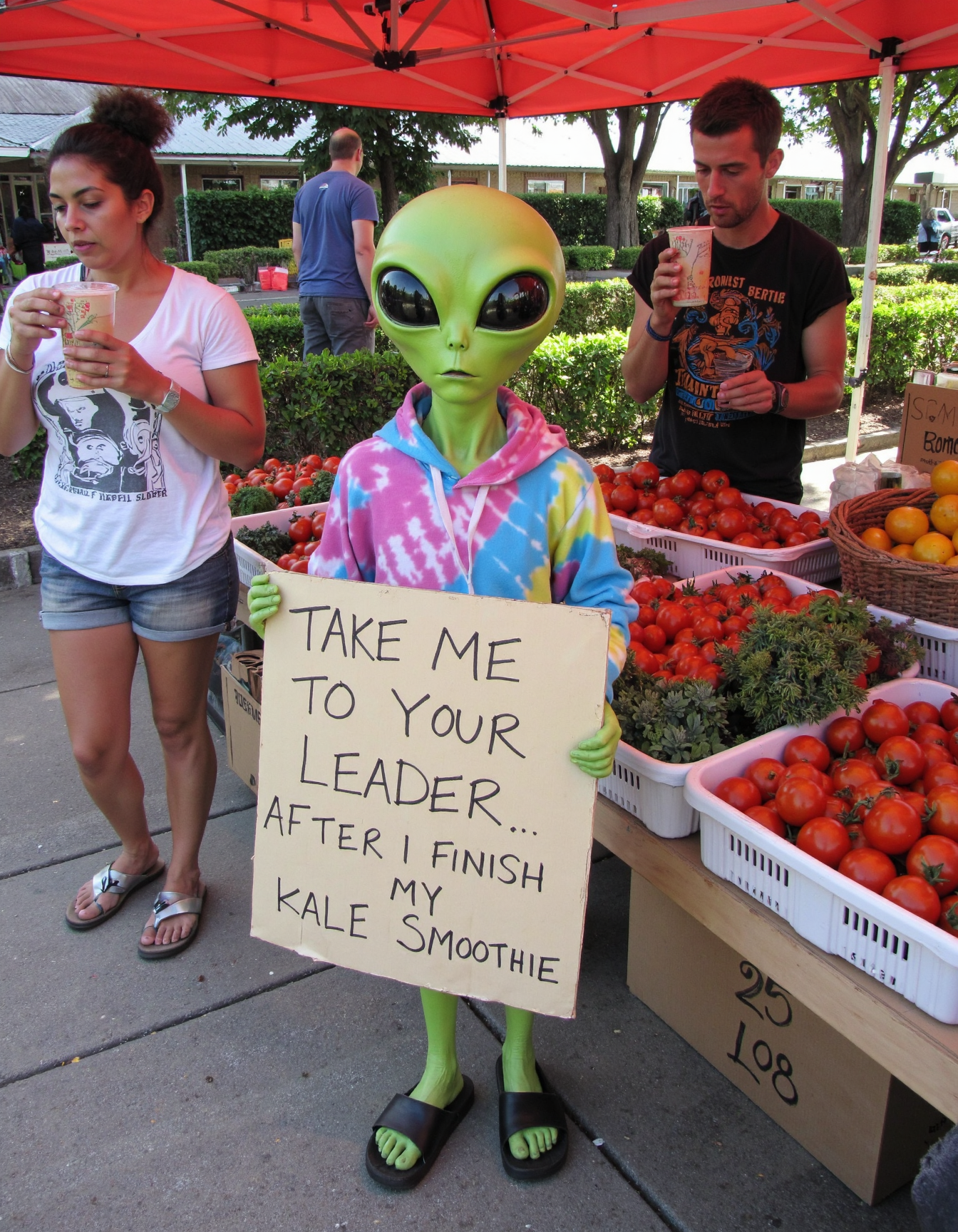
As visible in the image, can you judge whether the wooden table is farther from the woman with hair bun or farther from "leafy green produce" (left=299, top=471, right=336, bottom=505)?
"leafy green produce" (left=299, top=471, right=336, bottom=505)

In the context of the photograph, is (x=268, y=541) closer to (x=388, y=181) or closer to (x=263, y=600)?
(x=263, y=600)

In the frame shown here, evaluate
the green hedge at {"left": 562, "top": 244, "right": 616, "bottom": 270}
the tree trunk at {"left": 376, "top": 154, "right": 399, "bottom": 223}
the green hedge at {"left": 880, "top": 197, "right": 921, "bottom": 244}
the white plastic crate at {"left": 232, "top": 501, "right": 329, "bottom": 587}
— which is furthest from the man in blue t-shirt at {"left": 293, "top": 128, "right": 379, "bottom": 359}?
the green hedge at {"left": 880, "top": 197, "right": 921, "bottom": 244}

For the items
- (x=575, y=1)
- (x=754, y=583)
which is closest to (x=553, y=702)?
(x=754, y=583)

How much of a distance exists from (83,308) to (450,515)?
956 mm

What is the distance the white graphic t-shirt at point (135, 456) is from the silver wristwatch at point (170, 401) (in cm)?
9

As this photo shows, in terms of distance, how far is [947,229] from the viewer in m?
38.0

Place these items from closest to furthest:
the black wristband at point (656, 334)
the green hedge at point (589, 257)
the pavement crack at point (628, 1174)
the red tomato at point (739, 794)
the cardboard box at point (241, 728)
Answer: the red tomato at point (739, 794) < the pavement crack at point (628, 1174) < the black wristband at point (656, 334) < the cardboard box at point (241, 728) < the green hedge at point (589, 257)

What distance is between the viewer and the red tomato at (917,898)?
1.44 metres

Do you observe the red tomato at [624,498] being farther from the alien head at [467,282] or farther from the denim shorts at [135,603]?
the alien head at [467,282]

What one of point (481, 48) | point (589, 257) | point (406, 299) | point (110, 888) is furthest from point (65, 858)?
point (589, 257)

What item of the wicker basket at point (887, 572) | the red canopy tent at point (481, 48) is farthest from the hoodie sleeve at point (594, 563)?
the red canopy tent at point (481, 48)

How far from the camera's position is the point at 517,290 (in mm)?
1492

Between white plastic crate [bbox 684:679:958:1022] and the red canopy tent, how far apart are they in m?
4.10

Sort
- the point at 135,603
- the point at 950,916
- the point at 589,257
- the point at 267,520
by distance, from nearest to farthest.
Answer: the point at 950,916
the point at 135,603
the point at 267,520
the point at 589,257
